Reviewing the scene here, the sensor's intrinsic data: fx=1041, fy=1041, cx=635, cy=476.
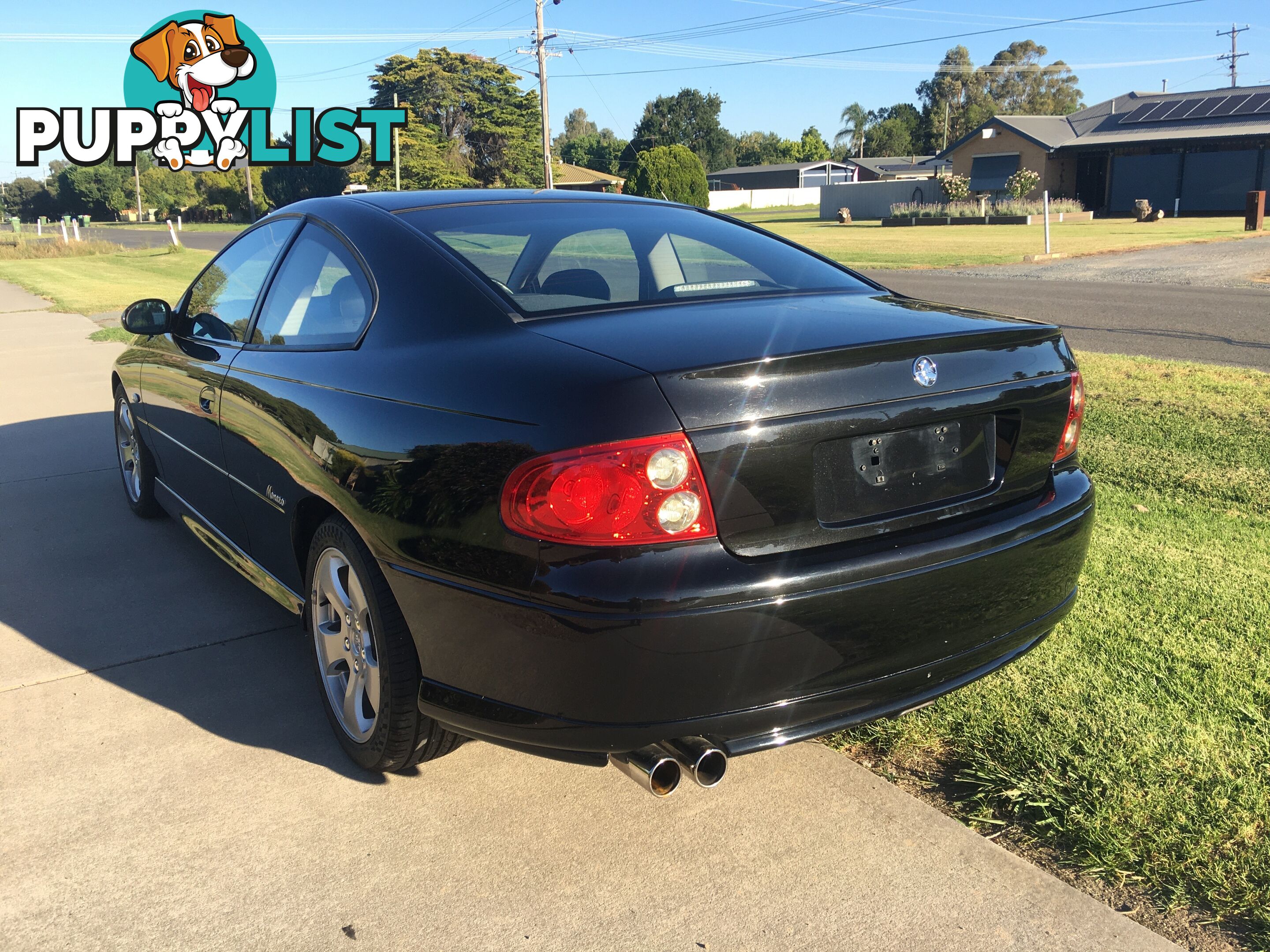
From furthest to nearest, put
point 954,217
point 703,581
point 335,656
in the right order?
point 954,217 < point 335,656 < point 703,581

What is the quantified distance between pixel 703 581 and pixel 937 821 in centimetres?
105

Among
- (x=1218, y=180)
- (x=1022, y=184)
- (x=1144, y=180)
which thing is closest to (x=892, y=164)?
(x=1144, y=180)

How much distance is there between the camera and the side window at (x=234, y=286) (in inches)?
148

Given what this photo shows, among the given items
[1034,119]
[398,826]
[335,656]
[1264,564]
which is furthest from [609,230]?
[1034,119]

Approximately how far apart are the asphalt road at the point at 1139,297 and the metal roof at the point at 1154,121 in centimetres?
2500

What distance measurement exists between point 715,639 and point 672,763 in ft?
1.10

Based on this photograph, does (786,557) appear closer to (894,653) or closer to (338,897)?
(894,653)

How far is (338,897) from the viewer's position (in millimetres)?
2447

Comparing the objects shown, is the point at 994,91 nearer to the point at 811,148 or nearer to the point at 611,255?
the point at 811,148

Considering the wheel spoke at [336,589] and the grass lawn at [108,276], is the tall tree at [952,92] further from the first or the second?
the wheel spoke at [336,589]

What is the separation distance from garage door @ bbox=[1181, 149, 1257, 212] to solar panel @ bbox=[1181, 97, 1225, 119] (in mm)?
3022

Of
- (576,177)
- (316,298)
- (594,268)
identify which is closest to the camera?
(594,268)

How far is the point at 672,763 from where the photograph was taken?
2.30m

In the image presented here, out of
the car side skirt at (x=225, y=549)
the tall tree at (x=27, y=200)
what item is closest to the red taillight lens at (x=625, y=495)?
the car side skirt at (x=225, y=549)
